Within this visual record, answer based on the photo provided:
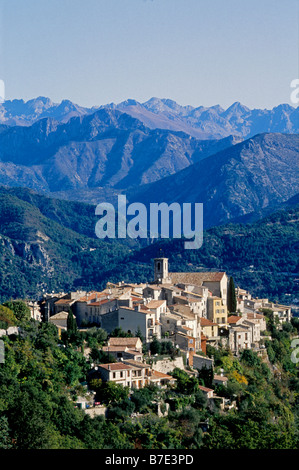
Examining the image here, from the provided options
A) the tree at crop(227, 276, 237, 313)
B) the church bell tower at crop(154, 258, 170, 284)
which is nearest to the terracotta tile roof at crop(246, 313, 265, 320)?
the tree at crop(227, 276, 237, 313)

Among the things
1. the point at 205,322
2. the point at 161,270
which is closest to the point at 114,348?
the point at 205,322

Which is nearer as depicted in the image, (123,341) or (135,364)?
(135,364)

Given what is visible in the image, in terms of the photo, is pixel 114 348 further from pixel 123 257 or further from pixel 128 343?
pixel 123 257

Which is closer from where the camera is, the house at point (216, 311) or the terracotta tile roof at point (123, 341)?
the terracotta tile roof at point (123, 341)

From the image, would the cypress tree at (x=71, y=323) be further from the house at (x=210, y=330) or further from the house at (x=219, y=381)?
the house at (x=210, y=330)

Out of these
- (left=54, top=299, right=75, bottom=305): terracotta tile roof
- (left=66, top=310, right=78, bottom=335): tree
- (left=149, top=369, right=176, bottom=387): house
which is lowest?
(left=149, top=369, right=176, bottom=387): house

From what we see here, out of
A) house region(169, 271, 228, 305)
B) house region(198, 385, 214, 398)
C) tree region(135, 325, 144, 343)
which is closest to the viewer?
house region(198, 385, 214, 398)

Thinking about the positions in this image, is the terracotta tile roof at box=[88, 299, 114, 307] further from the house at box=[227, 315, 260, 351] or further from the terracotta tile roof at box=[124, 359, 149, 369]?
the house at box=[227, 315, 260, 351]

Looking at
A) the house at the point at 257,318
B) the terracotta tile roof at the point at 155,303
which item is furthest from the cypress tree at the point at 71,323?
the house at the point at 257,318
